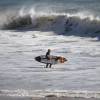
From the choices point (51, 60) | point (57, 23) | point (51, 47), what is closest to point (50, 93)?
point (51, 60)

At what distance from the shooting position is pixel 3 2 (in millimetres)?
46031

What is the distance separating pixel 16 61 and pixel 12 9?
20.8 m

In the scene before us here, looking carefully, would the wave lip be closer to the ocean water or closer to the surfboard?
the ocean water

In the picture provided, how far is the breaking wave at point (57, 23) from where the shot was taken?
28.9 m

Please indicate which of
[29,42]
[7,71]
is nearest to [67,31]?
[29,42]

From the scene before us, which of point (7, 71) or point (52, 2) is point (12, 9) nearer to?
point (52, 2)

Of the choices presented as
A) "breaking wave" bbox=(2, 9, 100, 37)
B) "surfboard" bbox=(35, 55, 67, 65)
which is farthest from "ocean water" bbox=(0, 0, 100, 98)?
"surfboard" bbox=(35, 55, 67, 65)

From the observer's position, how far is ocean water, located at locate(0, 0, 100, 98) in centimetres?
1570

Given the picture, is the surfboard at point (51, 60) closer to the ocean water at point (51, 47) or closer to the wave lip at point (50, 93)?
the ocean water at point (51, 47)

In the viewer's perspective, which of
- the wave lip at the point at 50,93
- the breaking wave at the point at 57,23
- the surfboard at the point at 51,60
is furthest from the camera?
the breaking wave at the point at 57,23

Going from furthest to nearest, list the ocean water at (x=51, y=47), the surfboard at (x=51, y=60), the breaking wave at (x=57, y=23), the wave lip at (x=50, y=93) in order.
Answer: the breaking wave at (x=57, y=23), the surfboard at (x=51, y=60), the ocean water at (x=51, y=47), the wave lip at (x=50, y=93)

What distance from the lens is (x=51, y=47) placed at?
23328 millimetres

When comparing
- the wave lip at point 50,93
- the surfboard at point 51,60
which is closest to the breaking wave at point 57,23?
the surfboard at point 51,60

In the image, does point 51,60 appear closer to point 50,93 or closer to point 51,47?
point 51,47
